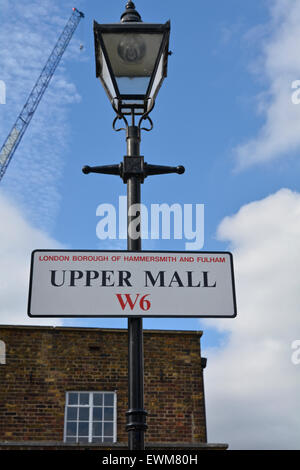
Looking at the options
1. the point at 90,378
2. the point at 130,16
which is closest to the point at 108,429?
the point at 90,378

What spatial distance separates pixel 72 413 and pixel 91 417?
0.53 metres

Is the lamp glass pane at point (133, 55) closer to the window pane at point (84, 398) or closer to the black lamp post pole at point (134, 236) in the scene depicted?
the black lamp post pole at point (134, 236)

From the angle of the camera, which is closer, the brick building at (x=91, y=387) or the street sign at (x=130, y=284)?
the street sign at (x=130, y=284)

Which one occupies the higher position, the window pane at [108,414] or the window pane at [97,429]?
the window pane at [108,414]

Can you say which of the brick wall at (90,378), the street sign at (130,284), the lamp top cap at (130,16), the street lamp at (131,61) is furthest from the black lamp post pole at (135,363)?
the brick wall at (90,378)

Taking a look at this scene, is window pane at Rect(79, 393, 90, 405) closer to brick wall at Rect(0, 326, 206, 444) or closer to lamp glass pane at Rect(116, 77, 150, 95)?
brick wall at Rect(0, 326, 206, 444)

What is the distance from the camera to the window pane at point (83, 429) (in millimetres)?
14936

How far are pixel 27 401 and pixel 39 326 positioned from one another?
2098mm

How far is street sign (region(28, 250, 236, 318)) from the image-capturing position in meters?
3.50

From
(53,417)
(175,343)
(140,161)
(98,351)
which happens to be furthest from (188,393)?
(140,161)

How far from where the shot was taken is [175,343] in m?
16.3
